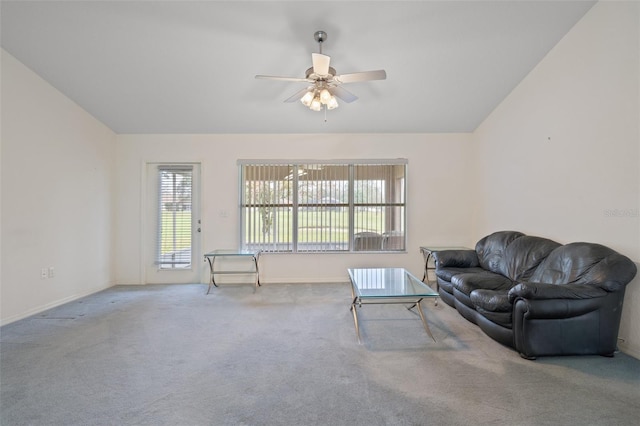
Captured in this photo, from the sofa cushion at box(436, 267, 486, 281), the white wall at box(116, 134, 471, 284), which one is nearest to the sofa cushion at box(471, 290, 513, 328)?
the sofa cushion at box(436, 267, 486, 281)

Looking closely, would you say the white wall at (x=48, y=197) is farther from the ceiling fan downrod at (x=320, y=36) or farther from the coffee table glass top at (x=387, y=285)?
the coffee table glass top at (x=387, y=285)

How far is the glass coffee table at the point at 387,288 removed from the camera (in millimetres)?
2453

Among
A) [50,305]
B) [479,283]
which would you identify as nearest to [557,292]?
[479,283]

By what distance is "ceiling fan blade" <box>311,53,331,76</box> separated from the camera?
2228 mm

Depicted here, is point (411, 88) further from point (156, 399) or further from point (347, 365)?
point (156, 399)

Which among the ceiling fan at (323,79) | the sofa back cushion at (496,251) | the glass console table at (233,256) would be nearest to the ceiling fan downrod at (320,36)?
the ceiling fan at (323,79)

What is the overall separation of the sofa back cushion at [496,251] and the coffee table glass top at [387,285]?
1.13 meters

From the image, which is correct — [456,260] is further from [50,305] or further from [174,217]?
[50,305]

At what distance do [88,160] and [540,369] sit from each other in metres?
5.69

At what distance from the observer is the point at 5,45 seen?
9.34 feet

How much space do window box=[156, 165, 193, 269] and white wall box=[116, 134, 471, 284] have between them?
0.26 meters

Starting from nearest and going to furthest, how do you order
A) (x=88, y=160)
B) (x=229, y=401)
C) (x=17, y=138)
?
1. (x=229, y=401)
2. (x=17, y=138)
3. (x=88, y=160)

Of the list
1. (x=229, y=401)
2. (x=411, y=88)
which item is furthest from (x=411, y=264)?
(x=229, y=401)

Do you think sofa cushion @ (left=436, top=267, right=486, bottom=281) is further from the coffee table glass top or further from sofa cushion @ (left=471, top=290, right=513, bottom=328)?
sofa cushion @ (left=471, top=290, right=513, bottom=328)
